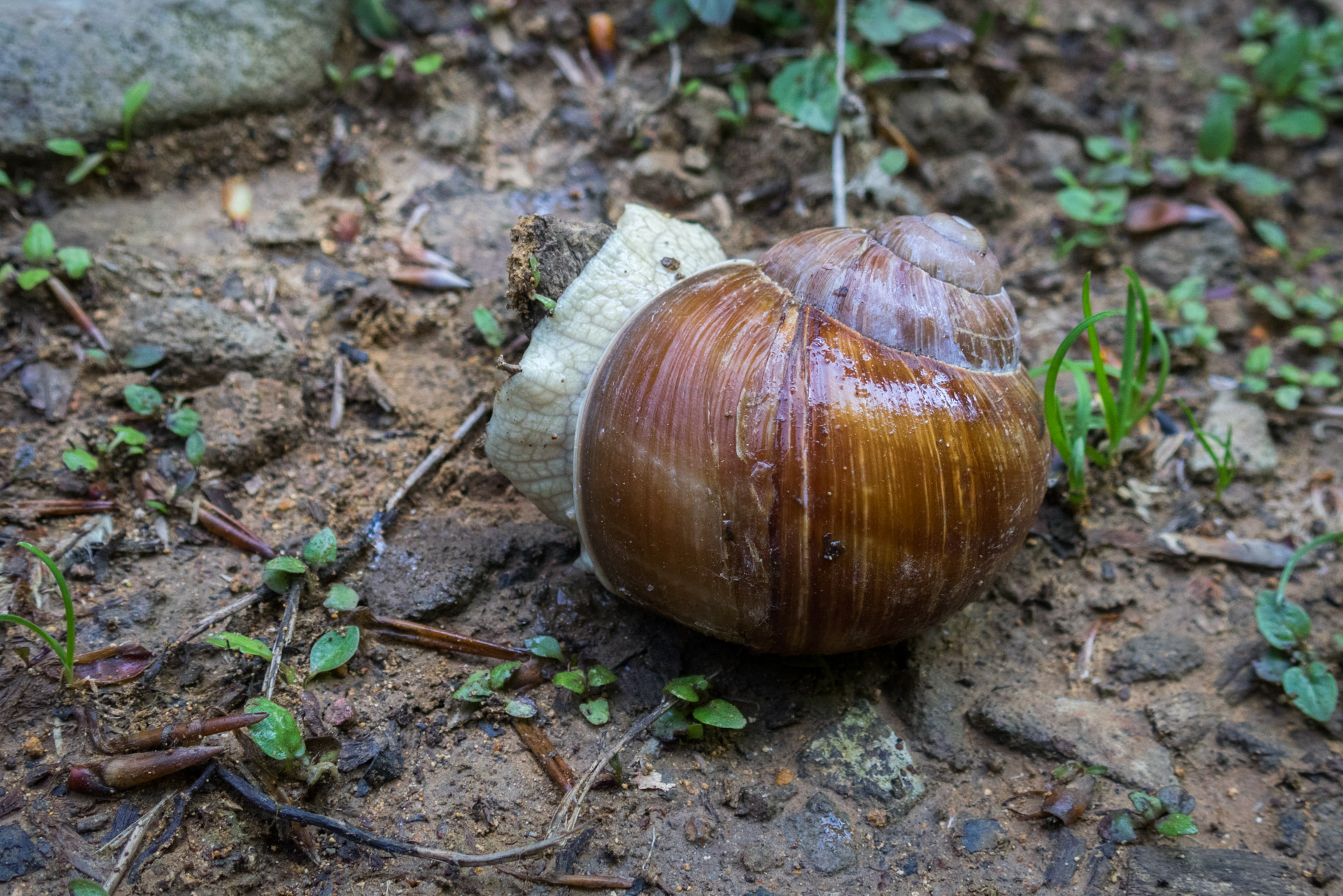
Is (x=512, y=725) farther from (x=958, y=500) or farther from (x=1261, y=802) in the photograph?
(x=1261, y=802)

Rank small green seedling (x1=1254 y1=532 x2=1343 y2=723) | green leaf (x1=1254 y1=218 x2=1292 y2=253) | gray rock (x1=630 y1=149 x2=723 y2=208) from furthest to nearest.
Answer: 1. green leaf (x1=1254 y1=218 x2=1292 y2=253)
2. gray rock (x1=630 y1=149 x2=723 y2=208)
3. small green seedling (x1=1254 y1=532 x2=1343 y2=723)

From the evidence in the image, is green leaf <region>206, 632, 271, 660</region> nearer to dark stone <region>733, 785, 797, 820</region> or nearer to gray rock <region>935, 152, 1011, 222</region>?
dark stone <region>733, 785, 797, 820</region>

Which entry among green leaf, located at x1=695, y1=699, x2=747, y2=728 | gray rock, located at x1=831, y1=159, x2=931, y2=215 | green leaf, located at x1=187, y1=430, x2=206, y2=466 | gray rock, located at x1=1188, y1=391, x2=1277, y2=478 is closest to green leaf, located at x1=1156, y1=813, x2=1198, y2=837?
green leaf, located at x1=695, y1=699, x2=747, y2=728

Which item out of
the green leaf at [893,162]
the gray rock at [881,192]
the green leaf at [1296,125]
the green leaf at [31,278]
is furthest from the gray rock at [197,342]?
the green leaf at [1296,125]

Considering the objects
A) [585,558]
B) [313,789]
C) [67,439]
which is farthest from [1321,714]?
[67,439]

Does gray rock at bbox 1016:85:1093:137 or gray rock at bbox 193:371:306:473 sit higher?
gray rock at bbox 1016:85:1093:137

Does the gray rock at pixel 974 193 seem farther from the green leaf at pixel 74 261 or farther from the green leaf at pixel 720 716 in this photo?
the green leaf at pixel 74 261
